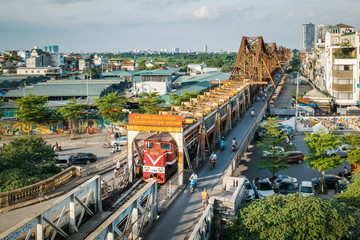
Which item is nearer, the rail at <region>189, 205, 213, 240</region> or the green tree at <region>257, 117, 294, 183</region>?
the rail at <region>189, 205, 213, 240</region>

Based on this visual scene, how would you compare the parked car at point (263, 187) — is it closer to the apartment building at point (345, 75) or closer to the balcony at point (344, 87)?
the apartment building at point (345, 75)

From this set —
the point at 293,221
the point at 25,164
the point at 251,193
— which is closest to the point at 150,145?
the point at 251,193

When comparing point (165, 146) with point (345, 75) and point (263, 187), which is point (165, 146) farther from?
point (345, 75)

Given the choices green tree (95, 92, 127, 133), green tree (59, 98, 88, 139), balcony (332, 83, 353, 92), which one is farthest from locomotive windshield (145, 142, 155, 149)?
balcony (332, 83, 353, 92)

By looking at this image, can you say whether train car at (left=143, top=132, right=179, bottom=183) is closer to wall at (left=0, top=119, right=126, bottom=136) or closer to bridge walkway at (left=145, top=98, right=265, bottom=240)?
bridge walkway at (left=145, top=98, right=265, bottom=240)

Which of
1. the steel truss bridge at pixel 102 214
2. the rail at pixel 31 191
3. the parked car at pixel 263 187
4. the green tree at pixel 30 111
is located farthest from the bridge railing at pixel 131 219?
the green tree at pixel 30 111
